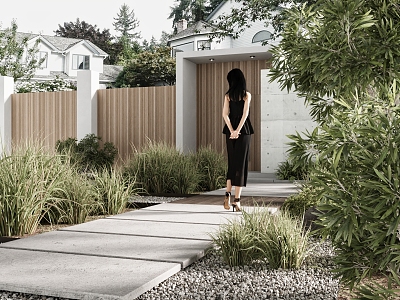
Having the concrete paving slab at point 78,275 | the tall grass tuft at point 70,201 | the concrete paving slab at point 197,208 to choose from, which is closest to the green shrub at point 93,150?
the concrete paving slab at point 197,208

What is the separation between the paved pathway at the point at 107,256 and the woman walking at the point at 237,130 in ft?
2.28

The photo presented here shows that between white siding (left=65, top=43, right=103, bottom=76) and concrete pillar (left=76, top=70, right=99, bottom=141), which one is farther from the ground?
white siding (left=65, top=43, right=103, bottom=76)

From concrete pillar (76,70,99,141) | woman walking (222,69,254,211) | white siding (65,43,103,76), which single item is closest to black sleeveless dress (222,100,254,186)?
woman walking (222,69,254,211)

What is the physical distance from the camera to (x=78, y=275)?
3250mm

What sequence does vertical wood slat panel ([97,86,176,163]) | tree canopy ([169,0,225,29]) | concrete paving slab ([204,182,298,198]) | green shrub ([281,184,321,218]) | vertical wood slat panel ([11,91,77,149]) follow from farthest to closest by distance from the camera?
tree canopy ([169,0,225,29]), vertical wood slat panel ([11,91,77,149]), vertical wood slat panel ([97,86,176,163]), concrete paving slab ([204,182,298,198]), green shrub ([281,184,321,218])

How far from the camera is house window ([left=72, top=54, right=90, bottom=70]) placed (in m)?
36.0

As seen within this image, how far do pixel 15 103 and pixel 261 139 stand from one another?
8614mm

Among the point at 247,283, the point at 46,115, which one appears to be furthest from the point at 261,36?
the point at 247,283

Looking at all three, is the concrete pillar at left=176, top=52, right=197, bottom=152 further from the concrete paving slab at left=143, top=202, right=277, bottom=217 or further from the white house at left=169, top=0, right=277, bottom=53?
the white house at left=169, top=0, right=277, bottom=53

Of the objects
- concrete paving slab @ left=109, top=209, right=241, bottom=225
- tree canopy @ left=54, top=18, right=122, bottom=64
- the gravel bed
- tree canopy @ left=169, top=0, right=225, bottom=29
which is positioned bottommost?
the gravel bed

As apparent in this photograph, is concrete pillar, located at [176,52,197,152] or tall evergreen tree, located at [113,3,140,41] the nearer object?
concrete pillar, located at [176,52,197,152]

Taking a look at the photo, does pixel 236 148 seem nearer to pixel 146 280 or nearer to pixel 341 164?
pixel 146 280

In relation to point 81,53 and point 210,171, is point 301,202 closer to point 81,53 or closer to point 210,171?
point 210,171

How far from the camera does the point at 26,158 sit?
16.4 ft
